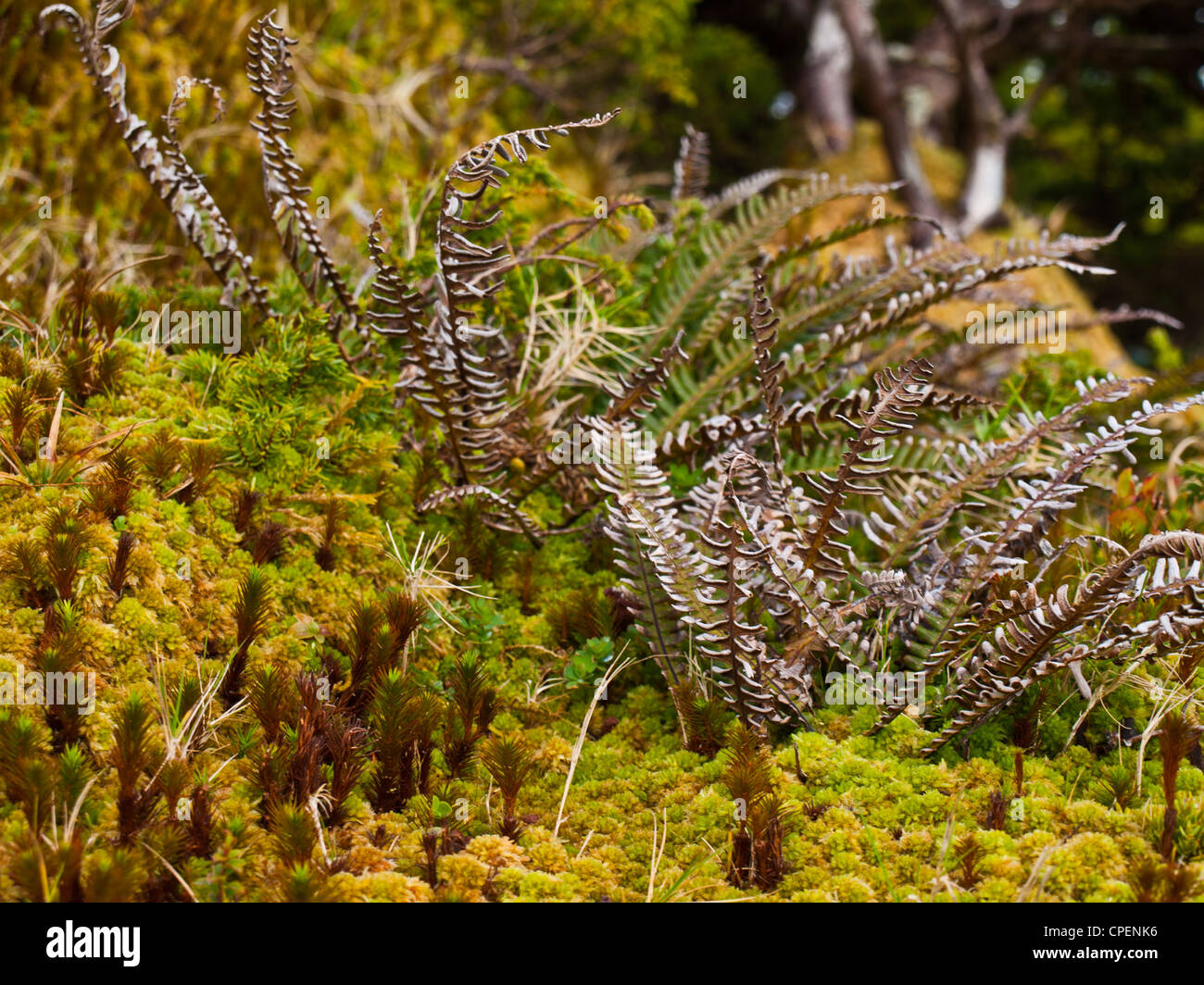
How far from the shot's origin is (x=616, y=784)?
6.92ft

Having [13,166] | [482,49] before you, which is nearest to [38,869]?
[13,166]

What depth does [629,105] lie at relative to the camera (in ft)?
27.0

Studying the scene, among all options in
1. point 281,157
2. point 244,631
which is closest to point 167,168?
point 281,157

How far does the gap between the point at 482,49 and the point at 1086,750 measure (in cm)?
730

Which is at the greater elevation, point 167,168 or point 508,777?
point 167,168

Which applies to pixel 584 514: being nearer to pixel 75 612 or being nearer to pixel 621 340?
pixel 621 340

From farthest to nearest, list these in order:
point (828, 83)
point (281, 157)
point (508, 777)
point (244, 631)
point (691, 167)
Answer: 1. point (828, 83)
2. point (691, 167)
3. point (281, 157)
4. point (244, 631)
5. point (508, 777)

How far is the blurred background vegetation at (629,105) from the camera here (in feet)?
14.7

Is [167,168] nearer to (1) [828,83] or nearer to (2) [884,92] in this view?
(2) [884,92]

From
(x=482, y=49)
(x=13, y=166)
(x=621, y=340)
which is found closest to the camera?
(x=621, y=340)

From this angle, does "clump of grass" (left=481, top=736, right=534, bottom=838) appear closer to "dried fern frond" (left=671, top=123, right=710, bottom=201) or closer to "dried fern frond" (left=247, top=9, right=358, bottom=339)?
"dried fern frond" (left=247, top=9, right=358, bottom=339)

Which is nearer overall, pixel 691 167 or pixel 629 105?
pixel 691 167

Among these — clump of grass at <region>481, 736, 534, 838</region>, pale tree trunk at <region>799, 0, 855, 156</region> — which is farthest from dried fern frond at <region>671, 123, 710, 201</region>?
pale tree trunk at <region>799, 0, 855, 156</region>

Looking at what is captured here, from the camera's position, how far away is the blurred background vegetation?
14.7ft
